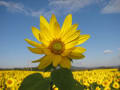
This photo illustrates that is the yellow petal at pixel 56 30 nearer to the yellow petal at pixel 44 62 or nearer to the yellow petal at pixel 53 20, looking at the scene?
the yellow petal at pixel 53 20

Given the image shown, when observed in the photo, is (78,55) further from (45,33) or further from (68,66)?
(45,33)

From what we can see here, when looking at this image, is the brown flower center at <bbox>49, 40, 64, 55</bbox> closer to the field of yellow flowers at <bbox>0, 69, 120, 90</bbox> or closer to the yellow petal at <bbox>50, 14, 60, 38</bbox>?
the yellow petal at <bbox>50, 14, 60, 38</bbox>

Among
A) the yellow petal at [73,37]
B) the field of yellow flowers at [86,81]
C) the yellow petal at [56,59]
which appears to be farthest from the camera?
the field of yellow flowers at [86,81]

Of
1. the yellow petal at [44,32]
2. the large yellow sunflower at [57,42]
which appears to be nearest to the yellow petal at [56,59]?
the large yellow sunflower at [57,42]

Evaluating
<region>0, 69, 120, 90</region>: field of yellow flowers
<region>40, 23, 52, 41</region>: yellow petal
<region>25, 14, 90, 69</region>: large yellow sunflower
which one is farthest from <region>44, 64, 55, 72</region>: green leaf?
<region>0, 69, 120, 90</region>: field of yellow flowers

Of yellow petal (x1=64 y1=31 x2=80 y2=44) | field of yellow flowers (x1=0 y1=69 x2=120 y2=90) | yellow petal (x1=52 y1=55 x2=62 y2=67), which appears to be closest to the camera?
yellow petal (x1=52 y1=55 x2=62 y2=67)

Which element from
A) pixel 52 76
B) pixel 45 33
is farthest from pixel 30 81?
pixel 45 33

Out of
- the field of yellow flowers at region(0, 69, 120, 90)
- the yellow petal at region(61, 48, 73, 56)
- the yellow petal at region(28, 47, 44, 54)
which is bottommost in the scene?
the field of yellow flowers at region(0, 69, 120, 90)

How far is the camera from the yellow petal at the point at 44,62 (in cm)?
69

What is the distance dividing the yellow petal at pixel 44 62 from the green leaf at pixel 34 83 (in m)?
0.14

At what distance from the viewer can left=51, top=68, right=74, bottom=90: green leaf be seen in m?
0.71

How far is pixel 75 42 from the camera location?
75 cm

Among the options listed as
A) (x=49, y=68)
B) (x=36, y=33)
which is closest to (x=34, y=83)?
(x=49, y=68)

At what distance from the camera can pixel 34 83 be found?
2.61 feet
